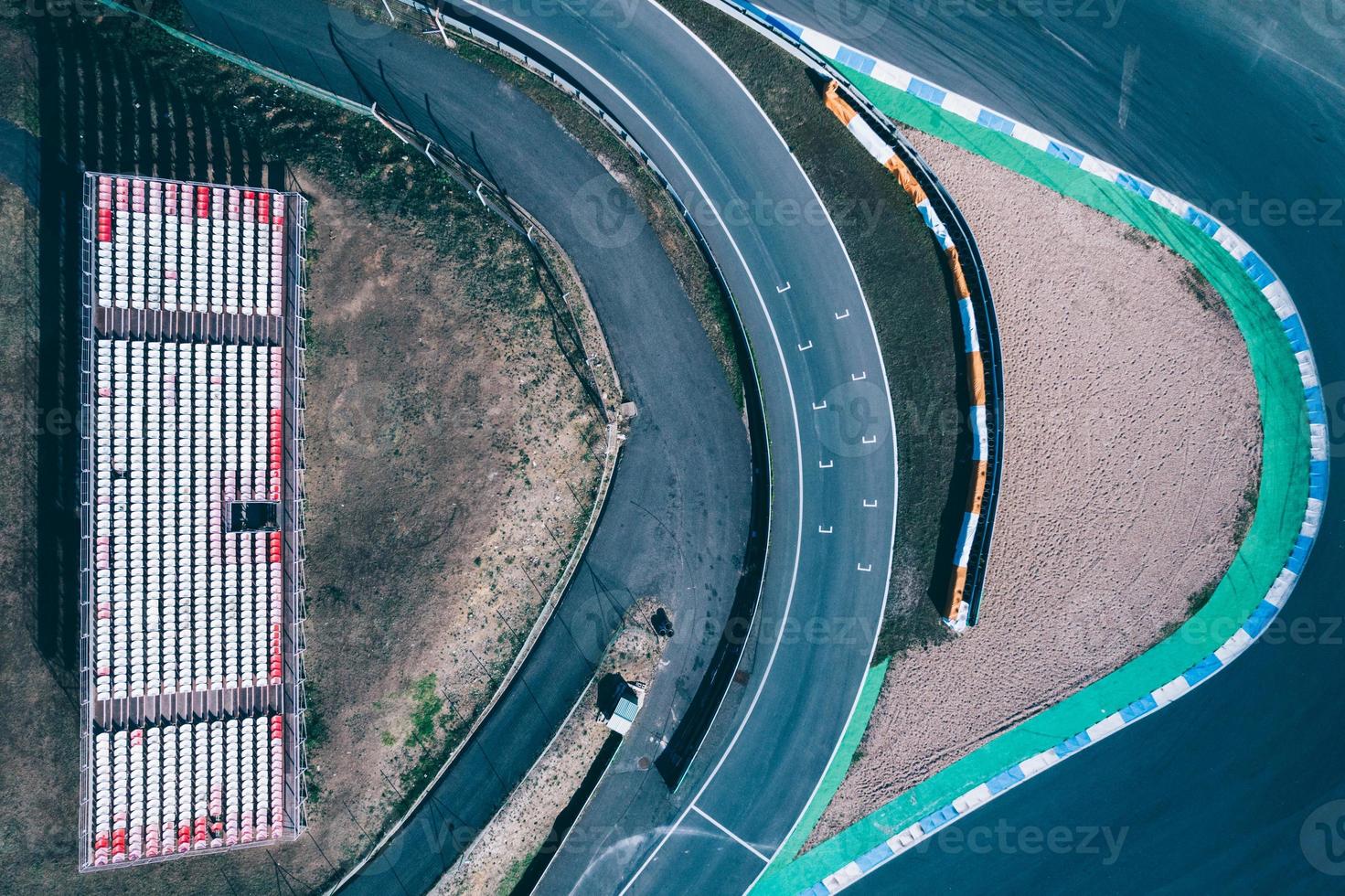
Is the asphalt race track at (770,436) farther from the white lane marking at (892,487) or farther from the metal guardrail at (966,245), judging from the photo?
the metal guardrail at (966,245)

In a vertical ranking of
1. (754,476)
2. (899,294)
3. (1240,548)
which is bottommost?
(1240,548)

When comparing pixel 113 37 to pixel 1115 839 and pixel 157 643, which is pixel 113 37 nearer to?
pixel 157 643

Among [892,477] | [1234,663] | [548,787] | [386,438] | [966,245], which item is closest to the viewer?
[386,438]

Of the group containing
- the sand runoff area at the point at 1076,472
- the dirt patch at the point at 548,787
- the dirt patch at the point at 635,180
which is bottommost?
the dirt patch at the point at 548,787

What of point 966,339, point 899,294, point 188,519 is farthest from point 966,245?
point 188,519

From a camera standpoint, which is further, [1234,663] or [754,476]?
[1234,663]

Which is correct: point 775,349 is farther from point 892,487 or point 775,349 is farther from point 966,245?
point 966,245

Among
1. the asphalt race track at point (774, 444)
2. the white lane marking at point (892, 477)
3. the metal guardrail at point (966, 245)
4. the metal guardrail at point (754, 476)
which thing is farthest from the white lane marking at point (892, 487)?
the metal guardrail at point (966, 245)

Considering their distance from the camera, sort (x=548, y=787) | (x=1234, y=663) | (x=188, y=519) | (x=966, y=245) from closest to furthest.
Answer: (x=188, y=519) < (x=966, y=245) < (x=548, y=787) < (x=1234, y=663)
